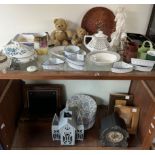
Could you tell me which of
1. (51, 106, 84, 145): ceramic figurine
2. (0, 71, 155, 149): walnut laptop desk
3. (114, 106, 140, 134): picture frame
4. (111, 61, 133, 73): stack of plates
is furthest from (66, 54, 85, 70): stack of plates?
(114, 106, 140, 134): picture frame

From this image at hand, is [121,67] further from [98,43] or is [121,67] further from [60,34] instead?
[60,34]

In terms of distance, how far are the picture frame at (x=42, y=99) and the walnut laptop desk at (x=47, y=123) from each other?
2.5 inches

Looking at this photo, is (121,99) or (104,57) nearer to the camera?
(104,57)

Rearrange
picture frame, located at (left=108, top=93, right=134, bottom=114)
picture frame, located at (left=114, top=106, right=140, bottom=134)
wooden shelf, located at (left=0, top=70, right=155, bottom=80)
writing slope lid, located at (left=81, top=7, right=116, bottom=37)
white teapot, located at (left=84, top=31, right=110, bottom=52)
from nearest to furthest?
wooden shelf, located at (left=0, top=70, right=155, bottom=80) < white teapot, located at (left=84, top=31, right=110, bottom=52) < writing slope lid, located at (left=81, top=7, right=116, bottom=37) < picture frame, located at (left=114, top=106, right=140, bottom=134) < picture frame, located at (left=108, top=93, right=134, bottom=114)

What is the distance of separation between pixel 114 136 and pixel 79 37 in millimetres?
652

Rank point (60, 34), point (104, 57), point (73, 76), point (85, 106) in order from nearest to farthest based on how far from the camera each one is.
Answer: point (73, 76) → point (104, 57) → point (60, 34) → point (85, 106)

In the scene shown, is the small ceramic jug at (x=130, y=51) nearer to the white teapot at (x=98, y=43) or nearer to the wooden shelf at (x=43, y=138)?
the white teapot at (x=98, y=43)

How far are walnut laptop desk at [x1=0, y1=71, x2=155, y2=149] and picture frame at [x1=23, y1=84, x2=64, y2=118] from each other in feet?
0.21

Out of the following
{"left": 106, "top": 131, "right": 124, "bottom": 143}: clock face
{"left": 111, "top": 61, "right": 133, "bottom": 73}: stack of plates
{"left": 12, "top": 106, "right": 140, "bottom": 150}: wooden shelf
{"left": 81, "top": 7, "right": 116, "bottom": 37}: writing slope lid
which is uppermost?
{"left": 81, "top": 7, "right": 116, "bottom": 37}: writing slope lid

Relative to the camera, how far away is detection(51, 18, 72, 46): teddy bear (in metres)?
1.11

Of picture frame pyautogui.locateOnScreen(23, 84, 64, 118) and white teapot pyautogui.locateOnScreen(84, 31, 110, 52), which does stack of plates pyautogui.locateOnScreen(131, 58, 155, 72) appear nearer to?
white teapot pyautogui.locateOnScreen(84, 31, 110, 52)

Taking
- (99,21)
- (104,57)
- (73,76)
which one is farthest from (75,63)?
(99,21)

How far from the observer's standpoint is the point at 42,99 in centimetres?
143
